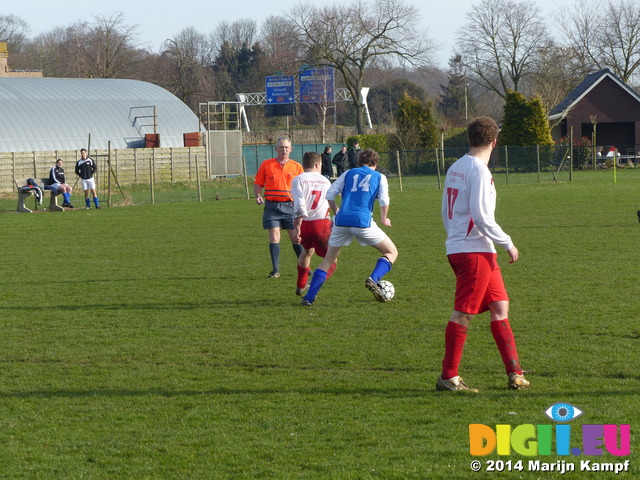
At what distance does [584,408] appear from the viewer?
5723 mm

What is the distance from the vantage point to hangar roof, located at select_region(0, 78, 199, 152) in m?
45.6

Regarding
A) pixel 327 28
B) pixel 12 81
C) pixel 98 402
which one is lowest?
pixel 98 402

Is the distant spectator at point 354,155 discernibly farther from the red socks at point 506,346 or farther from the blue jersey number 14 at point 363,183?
the red socks at point 506,346

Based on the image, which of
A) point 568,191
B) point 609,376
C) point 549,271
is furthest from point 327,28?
point 609,376

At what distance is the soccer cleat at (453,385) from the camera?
622 centimetres

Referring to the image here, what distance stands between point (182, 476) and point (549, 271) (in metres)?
8.49

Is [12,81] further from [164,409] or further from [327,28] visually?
[164,409]

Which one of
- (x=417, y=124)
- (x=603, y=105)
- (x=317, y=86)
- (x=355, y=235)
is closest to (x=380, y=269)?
(x=355, y=235)

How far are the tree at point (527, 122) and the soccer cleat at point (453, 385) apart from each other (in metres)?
45.4

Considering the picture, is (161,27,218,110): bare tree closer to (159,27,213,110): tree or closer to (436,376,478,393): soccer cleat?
(159,27,213,110): tree

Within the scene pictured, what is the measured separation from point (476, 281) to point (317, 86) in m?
73.2

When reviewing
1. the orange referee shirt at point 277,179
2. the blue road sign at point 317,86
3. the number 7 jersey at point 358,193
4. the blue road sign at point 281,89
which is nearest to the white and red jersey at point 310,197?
the number 7 jersey at point 358,193

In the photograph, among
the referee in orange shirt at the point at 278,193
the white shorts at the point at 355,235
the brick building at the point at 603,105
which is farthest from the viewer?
the brick building at the point at 603,105

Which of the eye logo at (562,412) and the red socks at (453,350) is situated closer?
the eye logo at (562,412)
